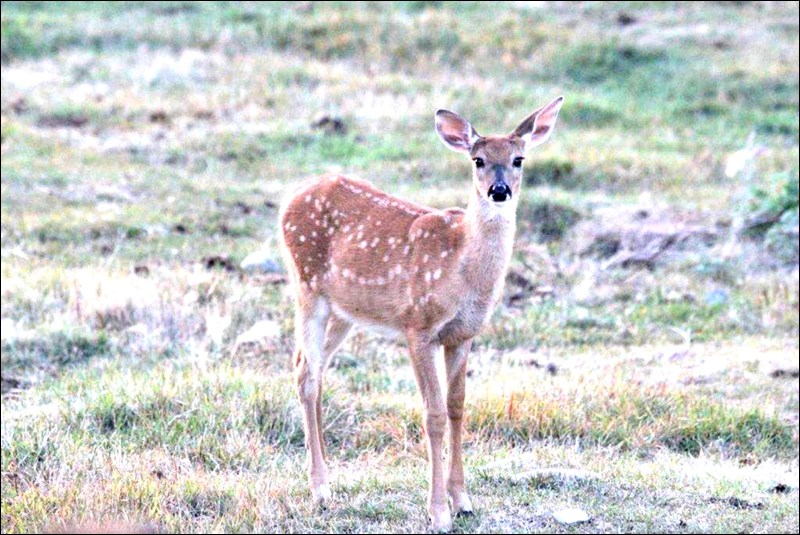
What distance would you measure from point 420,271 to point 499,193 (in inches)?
23.2

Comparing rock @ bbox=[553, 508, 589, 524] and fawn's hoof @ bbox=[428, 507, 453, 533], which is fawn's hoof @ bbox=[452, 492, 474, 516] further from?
rock @ bbox=[553, 508, 589, 524]

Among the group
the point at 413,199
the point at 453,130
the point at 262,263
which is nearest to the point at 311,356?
the point at 453,130

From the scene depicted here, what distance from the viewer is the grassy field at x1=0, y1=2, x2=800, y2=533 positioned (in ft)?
23.3

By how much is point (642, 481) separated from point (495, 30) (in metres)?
18.5

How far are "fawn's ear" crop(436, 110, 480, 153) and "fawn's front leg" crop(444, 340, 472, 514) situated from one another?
106cm

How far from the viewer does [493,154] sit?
21.2 feet

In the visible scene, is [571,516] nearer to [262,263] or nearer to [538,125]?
[538,125]

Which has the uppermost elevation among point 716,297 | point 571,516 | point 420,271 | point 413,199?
point 420,271

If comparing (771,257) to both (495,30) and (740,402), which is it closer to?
(740,402)

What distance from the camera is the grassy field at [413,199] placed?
710cm

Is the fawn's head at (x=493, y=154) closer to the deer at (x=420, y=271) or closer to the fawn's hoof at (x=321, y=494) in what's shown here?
the deer at (x=420, y=271)

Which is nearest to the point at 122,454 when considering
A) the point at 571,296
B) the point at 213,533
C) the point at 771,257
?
the point at 213,533

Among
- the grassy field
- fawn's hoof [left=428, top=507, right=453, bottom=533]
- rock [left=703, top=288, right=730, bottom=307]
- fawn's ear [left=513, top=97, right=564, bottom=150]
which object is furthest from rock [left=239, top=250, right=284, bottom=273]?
fawn's hoof [left=428, top=507, right=453, bottom=533]

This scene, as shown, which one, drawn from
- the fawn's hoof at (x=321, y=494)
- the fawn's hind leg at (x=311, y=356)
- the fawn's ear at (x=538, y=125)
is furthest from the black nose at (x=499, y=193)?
the fawn's hoof at (x=321, y=494)
